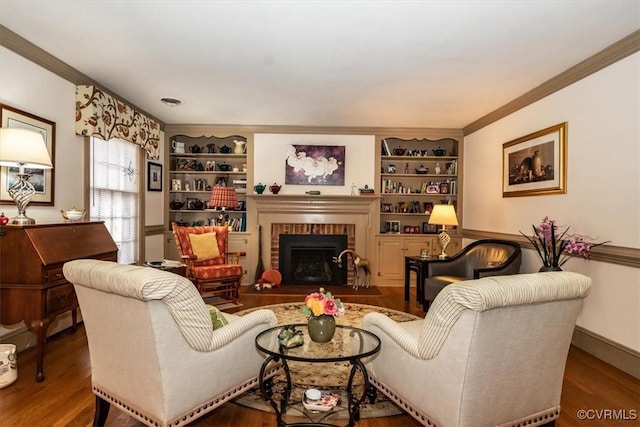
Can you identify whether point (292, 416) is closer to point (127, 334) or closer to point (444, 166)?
point (127, 334)

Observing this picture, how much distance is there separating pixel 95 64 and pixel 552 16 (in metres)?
3.79

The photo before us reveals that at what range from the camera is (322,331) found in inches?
84.6

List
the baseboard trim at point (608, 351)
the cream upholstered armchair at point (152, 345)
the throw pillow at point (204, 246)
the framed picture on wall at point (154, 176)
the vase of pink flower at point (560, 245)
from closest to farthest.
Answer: the cream upholstered armchair at point (152, 345)
the baseboard trim at point (608, 351)
the vase of pink flower at point (560, 245)
the throw pillow at point (204, 246)
the framed picture on wall at point (154, 176)

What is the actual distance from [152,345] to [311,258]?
4377mm

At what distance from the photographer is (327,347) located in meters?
2.10

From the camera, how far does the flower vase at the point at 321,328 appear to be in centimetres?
215

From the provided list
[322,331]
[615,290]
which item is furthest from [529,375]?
[615,290]

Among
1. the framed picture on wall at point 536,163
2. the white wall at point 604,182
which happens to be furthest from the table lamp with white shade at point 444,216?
the white wall at point 604,182

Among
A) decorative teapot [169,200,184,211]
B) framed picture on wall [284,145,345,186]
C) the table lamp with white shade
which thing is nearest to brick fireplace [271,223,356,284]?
framed picture on wall [284,145,345,186]

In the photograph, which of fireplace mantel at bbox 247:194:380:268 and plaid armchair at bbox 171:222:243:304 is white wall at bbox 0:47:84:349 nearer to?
plaid armchair at bbox 171:222:243:304

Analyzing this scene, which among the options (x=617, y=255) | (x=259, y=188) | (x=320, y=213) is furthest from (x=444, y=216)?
(x=259, y=188)

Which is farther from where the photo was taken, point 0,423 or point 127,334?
point 0,423

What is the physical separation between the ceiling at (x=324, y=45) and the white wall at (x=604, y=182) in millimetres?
327

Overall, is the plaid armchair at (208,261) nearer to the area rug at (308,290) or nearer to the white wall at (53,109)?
the area rug at (308,290)
